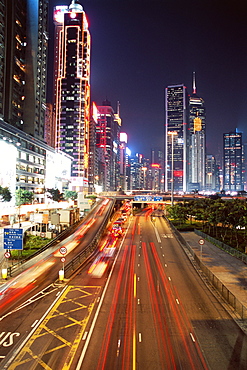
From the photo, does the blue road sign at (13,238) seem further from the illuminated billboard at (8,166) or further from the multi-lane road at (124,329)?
the illuminated billboard at (8,166)

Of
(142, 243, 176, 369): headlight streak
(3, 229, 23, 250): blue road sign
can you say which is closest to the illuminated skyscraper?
(3, 229, 23, 250): blue road sign

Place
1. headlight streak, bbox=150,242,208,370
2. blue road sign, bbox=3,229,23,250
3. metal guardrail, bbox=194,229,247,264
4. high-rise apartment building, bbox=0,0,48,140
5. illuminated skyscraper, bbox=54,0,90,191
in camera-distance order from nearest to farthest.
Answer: headlight streak, bbox=150,242,208,370 < blue road sign, bbox=3,229,23,250 < metal guardrail, bbox=194,229,247,264 < high-rise apartment building, bbox=0,0,48,140 < illuminated skyscraper, bbox=54,0,90,191

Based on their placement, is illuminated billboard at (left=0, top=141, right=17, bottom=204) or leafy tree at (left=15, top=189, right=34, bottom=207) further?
illuminated billboard at (left=0, top=141, right=17, bottom=204)

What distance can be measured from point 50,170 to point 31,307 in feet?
358

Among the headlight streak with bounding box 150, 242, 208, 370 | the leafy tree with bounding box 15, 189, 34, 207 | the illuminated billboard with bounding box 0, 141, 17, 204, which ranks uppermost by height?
the illuminated billboard with bounding box 0, 141, 17, 204

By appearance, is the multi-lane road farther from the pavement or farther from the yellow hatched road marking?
the pavement

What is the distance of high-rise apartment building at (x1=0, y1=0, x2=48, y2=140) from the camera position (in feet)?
363

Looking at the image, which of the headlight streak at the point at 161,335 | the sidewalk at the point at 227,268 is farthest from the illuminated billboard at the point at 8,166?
the headlight streak at the point at 161,335

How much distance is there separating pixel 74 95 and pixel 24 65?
193 feet

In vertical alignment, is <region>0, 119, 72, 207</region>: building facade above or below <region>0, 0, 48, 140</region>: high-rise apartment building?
below

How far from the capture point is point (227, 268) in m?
31.4

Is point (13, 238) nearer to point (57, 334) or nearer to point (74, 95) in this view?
point (57, 334)

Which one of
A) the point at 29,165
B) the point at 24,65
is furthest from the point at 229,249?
the point at 24,65

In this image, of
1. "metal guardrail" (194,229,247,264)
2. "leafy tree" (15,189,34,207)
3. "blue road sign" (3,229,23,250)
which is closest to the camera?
"blue road sign" (3,229,23,250)
